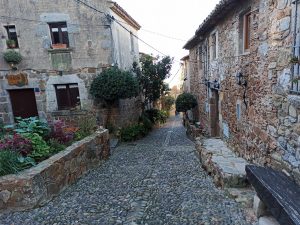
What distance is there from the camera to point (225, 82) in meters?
6.47

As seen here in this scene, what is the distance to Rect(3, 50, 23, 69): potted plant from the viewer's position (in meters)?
8.73

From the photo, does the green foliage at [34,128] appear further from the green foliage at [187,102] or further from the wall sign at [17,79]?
the green foliage at [187,102]

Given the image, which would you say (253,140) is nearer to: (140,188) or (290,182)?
(290,182)

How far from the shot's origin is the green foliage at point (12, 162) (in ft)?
12.2

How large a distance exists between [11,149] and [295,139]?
4557 mm

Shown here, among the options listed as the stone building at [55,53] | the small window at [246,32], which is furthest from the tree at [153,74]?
the small window at [246,32]

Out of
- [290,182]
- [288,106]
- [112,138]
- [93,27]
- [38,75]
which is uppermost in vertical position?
[93,27]

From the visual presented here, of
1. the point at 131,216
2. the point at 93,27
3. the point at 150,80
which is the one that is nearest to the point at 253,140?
the point at 131,216

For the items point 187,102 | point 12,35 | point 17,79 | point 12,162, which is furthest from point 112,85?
point 187,102

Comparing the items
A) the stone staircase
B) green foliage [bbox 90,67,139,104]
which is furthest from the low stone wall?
green foliage [bbox 90,67,139,104]

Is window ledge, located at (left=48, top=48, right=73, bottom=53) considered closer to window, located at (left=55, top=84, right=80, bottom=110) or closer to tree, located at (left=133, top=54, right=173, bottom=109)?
window, located at (left=55, top=84, right=80, bottom=110)

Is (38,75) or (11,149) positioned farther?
(38,75)

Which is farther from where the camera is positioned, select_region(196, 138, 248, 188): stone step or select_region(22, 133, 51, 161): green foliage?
select_region(22, 133, 51, 161): green foliage

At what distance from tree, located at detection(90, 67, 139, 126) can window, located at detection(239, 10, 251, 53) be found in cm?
445
